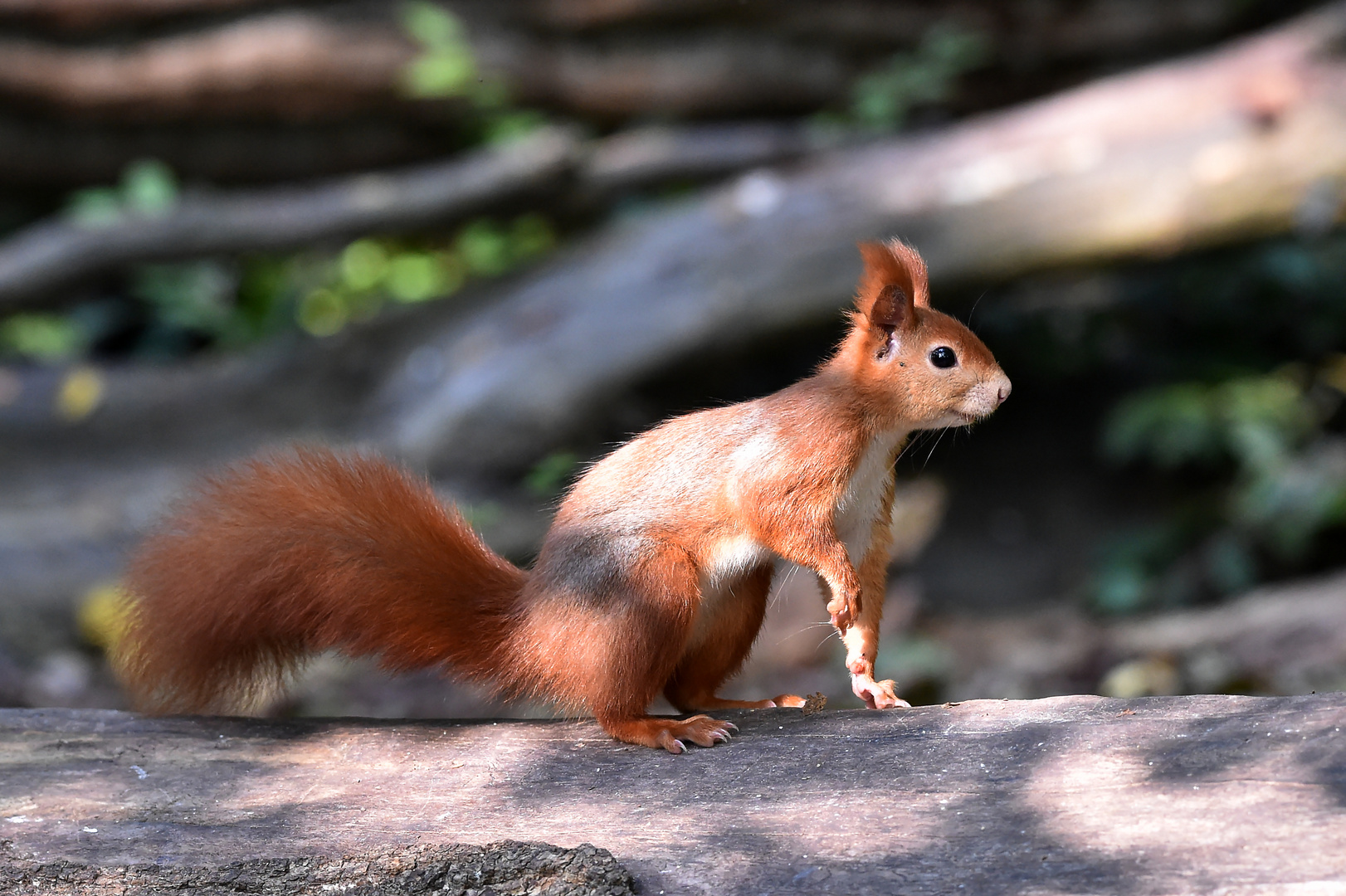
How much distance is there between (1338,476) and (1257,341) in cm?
140

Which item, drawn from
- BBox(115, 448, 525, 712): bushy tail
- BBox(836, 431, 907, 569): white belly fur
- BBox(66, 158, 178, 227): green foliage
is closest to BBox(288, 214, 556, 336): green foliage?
BBox(66, 158, 178, 227): green foliage

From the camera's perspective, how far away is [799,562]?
2447 mm

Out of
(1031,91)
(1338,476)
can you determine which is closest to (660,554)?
(1338,476)

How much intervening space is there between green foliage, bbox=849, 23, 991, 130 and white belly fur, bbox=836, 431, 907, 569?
450 centimetres

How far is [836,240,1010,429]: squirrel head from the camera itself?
8.14 ft

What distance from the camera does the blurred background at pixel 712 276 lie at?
5398 mm

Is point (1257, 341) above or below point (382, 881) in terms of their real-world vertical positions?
above

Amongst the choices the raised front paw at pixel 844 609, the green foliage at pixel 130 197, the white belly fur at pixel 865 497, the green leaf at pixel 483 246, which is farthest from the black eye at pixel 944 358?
the green foliage at pixel 130 197

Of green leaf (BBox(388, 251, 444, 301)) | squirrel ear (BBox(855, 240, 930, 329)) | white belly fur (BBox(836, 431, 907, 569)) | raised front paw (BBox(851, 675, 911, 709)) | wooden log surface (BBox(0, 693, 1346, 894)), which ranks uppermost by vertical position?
green leaf (BBox(388, 251, 444, 301))

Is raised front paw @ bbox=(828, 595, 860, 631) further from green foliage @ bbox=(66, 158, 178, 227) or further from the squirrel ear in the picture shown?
green foliage @ bbox=(66, 158, 178, 227)

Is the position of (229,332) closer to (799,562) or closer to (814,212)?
(814,212)

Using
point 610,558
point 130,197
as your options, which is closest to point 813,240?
point 610,558

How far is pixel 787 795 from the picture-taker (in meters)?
2.26

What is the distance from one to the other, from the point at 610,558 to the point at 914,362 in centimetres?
73
